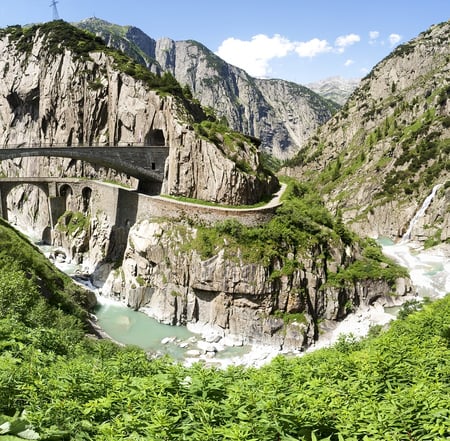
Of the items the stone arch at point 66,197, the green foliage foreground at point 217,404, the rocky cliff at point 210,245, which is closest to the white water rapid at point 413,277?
the rocky cliff at point 210,245

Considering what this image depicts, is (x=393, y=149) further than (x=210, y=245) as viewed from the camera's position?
Yes

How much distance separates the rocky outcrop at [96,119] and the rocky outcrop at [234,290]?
762 centimetres

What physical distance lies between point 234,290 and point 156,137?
25.3 metres

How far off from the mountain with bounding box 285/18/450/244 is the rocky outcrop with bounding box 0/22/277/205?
32.0m

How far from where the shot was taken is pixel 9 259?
20.5 m

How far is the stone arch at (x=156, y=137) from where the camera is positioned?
4778 centimetres

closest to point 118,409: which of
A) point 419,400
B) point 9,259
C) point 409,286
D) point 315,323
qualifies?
point 419,400

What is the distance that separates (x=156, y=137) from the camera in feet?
160

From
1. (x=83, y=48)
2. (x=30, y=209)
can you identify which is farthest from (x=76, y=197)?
(x=83, y=48)

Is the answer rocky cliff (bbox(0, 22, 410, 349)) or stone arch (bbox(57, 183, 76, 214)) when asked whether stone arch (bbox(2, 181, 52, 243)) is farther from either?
rocky cliff (bbox(0, 22, 410, 349))

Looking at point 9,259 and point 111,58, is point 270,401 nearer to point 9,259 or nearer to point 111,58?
point 9,259

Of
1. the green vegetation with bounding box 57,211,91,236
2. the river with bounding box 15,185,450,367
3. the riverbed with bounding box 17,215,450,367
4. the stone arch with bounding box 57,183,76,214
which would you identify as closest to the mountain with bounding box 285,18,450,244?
the river with bounding box 15,185,450,367

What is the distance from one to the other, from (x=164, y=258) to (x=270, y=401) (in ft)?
100

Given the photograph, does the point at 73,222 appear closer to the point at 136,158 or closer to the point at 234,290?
the point at 136,158
